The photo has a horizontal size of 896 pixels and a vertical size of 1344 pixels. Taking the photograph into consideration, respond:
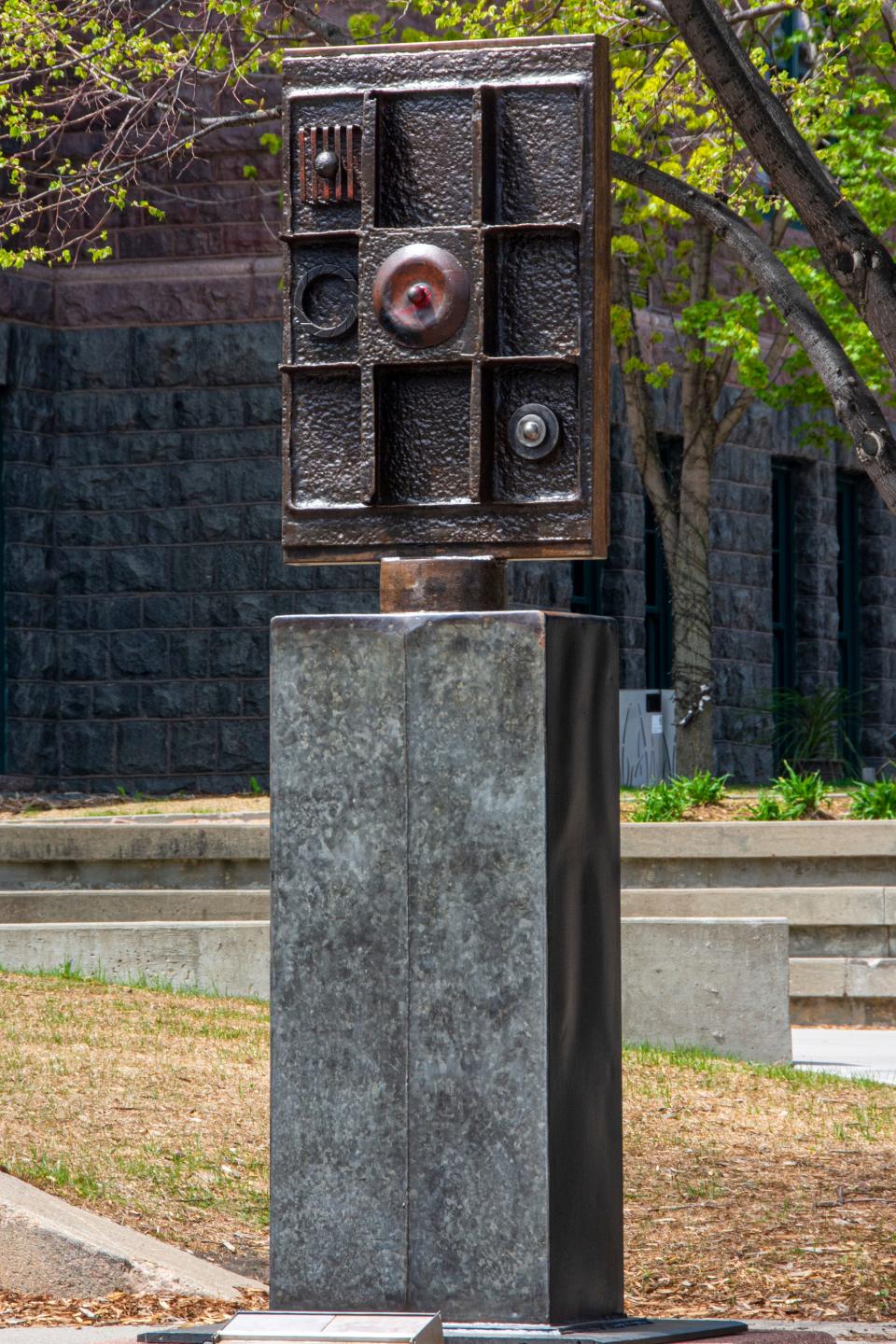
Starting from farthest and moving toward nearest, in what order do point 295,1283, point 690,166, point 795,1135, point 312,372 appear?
Result: point 690,166 → point 795,1135 → point 312,372 → point 295,1283

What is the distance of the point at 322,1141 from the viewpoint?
15.0ft

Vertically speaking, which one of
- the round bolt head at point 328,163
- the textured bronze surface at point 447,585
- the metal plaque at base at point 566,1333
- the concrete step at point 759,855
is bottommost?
the metal plaque at base at point 566,1333

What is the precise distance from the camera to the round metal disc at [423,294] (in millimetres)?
4660

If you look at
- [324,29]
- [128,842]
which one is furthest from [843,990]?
[324,29]

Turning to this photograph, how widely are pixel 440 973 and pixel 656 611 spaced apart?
56.9 ft

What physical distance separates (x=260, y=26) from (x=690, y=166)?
5156mm

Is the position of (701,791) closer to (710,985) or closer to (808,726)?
(710,985)

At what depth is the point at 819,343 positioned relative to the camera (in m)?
7.71

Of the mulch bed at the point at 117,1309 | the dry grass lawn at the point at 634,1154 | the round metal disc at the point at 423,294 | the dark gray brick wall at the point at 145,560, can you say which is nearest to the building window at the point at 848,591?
the dark gray brick wall at the point at 145,560

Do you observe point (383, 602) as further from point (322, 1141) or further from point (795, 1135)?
point (795, 1135)

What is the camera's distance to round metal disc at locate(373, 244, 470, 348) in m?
4.66

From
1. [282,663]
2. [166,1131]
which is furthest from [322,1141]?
[166,1131]

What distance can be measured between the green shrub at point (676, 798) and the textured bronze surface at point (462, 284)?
9.39 meters

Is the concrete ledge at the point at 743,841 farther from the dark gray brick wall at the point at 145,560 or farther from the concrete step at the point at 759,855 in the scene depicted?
the dark gray brick wall at the point at 145,560
